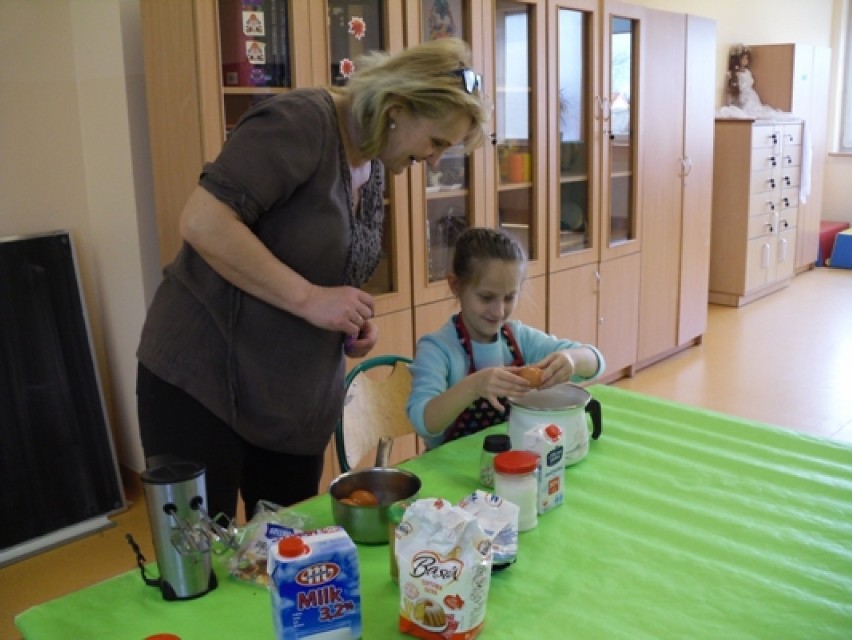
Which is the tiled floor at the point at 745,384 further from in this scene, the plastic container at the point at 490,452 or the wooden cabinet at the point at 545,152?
the plastic container at the point at 490,452

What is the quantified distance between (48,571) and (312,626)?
1870 mm

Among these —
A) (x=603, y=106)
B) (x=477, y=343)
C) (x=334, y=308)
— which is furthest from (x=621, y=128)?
(x=334, y=308)

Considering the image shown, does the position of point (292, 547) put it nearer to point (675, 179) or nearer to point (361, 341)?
point (361, 341)

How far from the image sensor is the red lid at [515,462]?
118 centimetres

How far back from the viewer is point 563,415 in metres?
1.39

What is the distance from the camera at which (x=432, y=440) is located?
67.8 inches

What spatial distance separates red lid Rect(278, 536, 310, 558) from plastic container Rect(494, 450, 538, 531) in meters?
0.35

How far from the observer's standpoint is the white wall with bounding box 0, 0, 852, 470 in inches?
99.2

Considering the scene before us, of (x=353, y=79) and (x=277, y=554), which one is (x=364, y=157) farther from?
(x=277, y=554)

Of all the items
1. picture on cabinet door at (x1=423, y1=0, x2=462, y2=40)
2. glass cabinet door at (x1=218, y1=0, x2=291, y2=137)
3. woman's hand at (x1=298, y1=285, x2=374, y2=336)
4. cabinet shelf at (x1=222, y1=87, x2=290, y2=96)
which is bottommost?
woman's hand at (x1=298, y1=285, x2=374, y2=336)

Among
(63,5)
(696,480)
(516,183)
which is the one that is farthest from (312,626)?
(516,183)

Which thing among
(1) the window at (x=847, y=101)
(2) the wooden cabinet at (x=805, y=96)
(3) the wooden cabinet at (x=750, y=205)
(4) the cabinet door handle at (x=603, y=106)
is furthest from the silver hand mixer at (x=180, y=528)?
(1) the window at (x=847, y=101)

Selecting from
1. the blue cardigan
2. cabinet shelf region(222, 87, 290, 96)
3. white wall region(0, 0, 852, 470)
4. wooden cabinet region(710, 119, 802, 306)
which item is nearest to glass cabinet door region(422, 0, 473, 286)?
cabinet shelf region(222, 87, 290, 96)

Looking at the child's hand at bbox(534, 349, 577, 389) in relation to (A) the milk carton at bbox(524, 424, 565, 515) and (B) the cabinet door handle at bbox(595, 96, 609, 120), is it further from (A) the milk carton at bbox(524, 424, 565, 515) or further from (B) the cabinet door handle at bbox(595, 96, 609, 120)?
(B) the cabinet door handle at bbox(595, 96, 609, 120)
